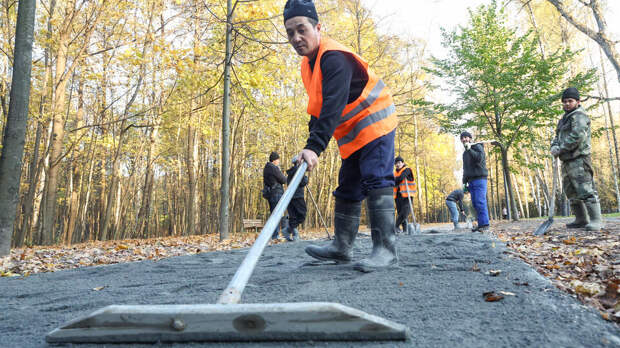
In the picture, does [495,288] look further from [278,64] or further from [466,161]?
[278,64]

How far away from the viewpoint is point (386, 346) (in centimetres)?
122

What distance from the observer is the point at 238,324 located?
1214mm

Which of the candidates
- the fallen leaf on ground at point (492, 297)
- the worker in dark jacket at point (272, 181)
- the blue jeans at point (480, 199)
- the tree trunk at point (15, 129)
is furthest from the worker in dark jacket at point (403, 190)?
the tree trunk at point (15, 129)

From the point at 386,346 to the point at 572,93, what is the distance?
19.8 feet

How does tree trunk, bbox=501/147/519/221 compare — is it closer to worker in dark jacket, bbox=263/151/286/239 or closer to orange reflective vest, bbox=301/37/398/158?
worker in dark jacket, bbox=263/151/286/239

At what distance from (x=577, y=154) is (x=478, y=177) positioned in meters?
1.75

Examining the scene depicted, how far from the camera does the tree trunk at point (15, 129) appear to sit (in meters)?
5.61

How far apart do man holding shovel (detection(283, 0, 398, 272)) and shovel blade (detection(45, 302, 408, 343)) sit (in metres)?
1.42

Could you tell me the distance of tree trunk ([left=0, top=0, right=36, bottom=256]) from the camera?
561 centimetres

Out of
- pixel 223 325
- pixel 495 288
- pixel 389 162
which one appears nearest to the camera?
pixel 223 325

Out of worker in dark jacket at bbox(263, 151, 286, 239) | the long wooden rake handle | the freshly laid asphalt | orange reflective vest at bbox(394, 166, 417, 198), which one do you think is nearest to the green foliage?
orange reflective vest at bbox(394, 166, 417, 198)

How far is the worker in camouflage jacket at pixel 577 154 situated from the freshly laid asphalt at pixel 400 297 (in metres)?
3.40

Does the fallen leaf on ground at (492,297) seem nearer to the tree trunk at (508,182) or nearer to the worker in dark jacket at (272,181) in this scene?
the worker in dark jacket at (272,181)

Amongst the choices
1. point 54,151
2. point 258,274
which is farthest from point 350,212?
point 54,151
